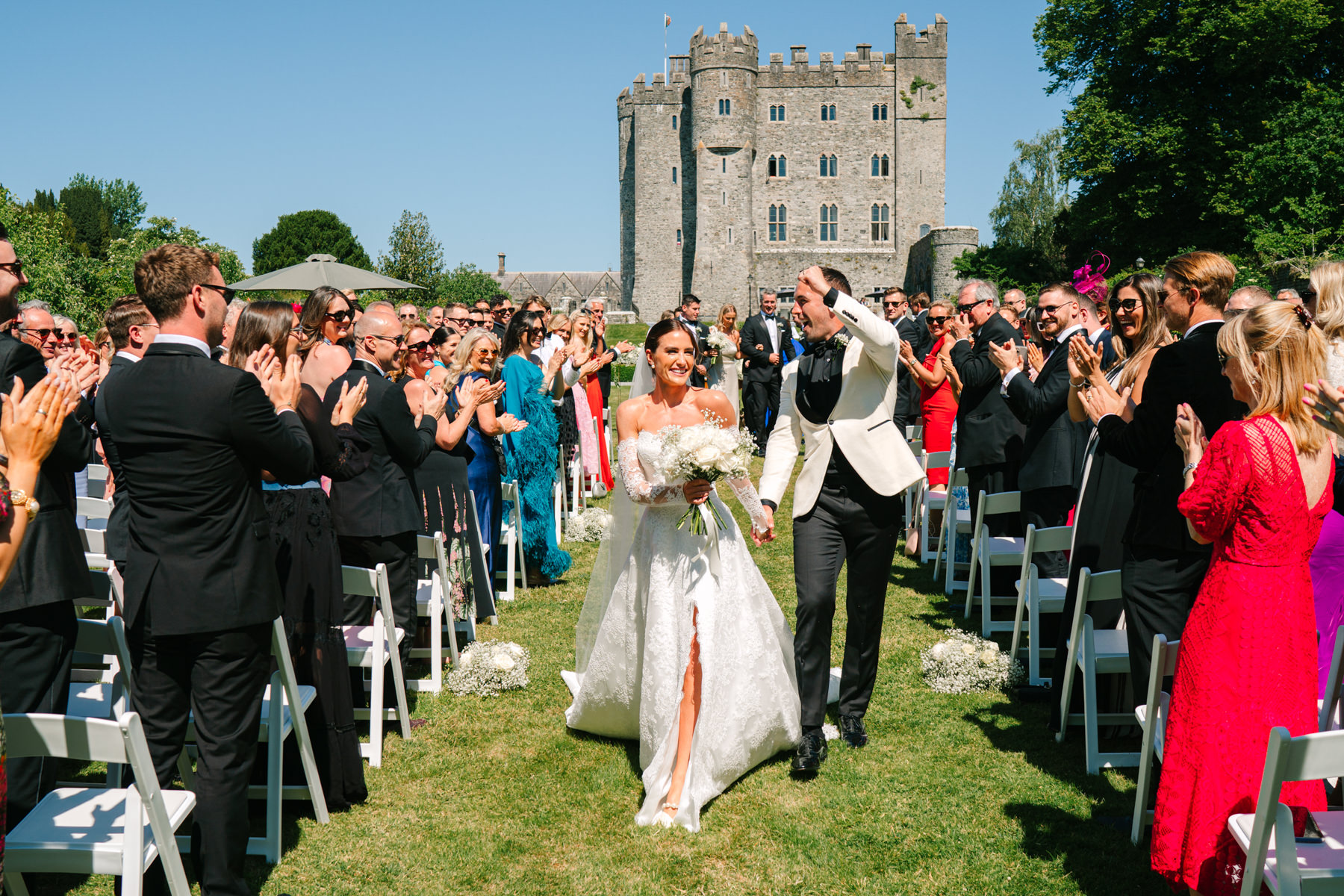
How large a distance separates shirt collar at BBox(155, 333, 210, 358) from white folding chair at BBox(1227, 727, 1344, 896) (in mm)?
3784

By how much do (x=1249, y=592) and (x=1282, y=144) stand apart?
31.0 meters

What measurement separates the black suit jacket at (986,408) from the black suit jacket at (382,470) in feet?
15.1

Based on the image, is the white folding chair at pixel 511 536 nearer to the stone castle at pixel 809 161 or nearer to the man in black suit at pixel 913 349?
the man in black suit at pixel 913 349

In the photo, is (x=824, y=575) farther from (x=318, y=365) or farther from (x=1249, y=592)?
(x=318, y=365)

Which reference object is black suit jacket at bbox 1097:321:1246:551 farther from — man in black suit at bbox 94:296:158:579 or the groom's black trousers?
man in black suit at bbox 94:296:158:579

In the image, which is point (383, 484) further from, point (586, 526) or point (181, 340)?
point (586, 526)

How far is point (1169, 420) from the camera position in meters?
4.12

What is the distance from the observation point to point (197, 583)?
138 inches

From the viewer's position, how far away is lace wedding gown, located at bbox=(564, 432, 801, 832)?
4.77 m

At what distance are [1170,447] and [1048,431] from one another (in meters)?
2.59

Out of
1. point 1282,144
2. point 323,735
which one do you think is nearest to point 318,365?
point 323,735

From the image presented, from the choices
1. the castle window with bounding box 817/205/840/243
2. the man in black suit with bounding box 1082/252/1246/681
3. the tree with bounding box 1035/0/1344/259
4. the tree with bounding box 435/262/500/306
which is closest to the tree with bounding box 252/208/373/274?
the tree with bounding box 435/262/500/306

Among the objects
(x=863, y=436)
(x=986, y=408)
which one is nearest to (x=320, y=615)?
(x=863, y=436)

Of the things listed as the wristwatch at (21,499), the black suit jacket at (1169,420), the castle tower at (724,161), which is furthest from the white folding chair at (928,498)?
the castle tower at (724,161)
